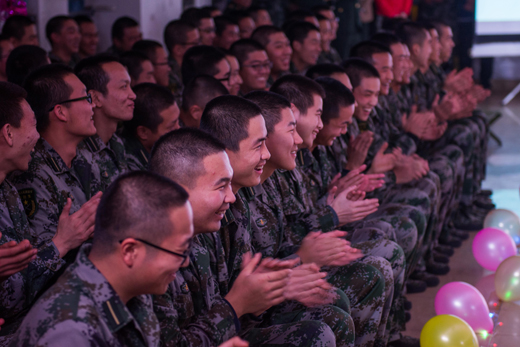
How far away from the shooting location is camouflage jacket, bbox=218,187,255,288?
2.01 m

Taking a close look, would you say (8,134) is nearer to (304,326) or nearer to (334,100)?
(304,326)

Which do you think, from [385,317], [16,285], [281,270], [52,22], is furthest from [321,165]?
[52,22]

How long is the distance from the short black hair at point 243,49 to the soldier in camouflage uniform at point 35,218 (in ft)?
6.77

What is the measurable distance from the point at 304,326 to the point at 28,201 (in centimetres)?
104

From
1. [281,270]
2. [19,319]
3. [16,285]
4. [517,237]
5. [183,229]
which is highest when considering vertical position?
[183,229]

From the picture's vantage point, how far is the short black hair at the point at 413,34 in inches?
203

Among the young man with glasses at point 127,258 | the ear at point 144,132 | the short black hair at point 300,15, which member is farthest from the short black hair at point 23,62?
the short black hair at point 300,15

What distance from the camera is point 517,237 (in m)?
3.60

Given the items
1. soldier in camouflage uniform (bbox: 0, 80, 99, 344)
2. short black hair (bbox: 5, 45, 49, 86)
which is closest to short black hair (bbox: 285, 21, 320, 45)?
short black hair (bbox: 5, 45, 49, 86)

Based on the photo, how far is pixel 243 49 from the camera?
4148 millimetres

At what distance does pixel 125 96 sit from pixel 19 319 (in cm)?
115

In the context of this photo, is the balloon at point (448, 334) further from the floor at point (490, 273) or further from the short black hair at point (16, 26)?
the short black hair at point (16, 26)

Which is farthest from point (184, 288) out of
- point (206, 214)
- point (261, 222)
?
point (261, 222)

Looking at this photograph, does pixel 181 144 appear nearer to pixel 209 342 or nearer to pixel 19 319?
pixel 209 342
